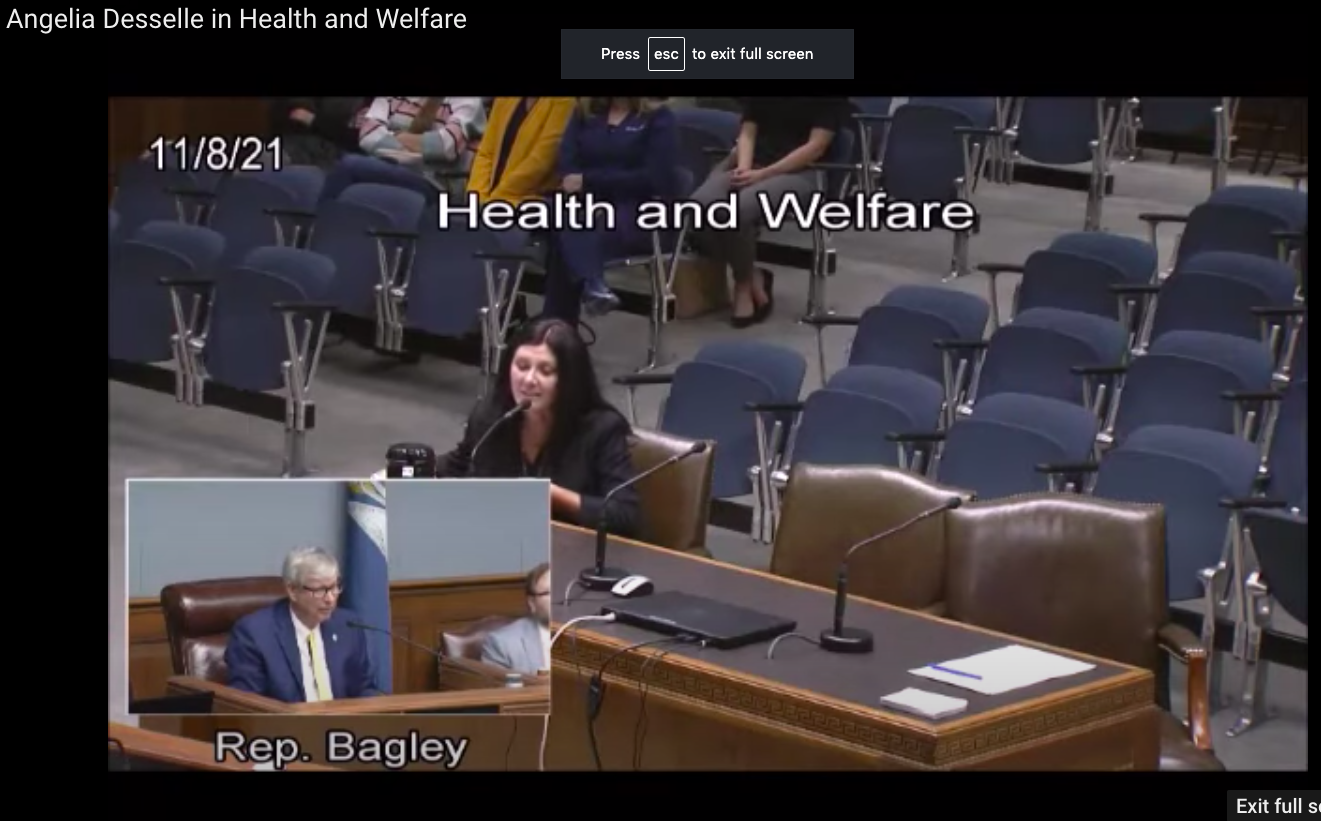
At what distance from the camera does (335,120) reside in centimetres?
748

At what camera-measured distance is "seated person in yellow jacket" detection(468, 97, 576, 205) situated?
5.76m

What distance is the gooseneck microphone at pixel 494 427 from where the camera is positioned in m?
5.06

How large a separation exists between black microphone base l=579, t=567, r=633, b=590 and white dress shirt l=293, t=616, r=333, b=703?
1.27 metres

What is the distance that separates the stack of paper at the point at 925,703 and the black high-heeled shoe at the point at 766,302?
2952 millimetres

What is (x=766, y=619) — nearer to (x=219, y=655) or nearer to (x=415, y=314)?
(x=219, y=655)

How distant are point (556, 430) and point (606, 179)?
1.06 metres

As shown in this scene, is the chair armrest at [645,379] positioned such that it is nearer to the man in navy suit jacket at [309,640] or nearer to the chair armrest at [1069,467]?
the chair armrest at [1069,467]

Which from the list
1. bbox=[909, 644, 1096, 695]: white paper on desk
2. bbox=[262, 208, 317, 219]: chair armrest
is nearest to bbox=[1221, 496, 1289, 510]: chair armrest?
bbox=[909, 644, 1096, 695]: white paper on desk

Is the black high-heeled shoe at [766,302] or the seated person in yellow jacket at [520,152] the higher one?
the seated person in yellow jacket at [520,152]

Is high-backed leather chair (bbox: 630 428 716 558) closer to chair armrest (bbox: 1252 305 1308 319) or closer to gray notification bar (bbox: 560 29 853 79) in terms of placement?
gray notification bar (bbox: 560 29 853 79)

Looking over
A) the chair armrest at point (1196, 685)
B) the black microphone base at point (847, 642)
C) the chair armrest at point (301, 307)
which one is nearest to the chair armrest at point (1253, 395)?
the chair armrest at point (1196, 685)
